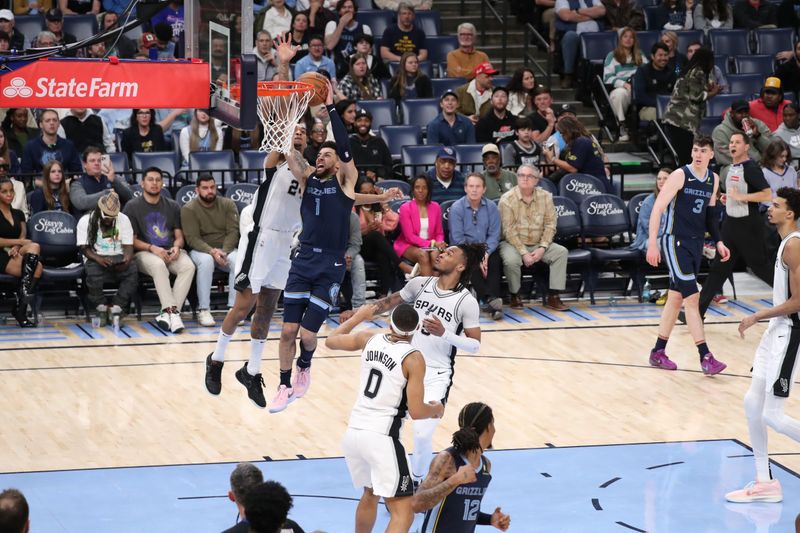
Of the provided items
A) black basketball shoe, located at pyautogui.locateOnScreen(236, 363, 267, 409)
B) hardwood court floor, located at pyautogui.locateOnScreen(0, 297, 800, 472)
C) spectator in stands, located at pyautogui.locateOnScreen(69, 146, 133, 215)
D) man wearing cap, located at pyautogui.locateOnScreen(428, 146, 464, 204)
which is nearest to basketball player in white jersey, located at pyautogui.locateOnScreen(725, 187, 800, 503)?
hardwood court floor, located at pyautogui.locateOnScreen(0, 297, 800, 472)

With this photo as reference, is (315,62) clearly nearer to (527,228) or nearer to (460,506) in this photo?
(527,228)

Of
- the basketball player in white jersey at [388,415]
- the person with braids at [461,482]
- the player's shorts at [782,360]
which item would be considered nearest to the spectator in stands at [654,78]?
the player's shorts at [782,360]

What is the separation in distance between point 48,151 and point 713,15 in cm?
1009

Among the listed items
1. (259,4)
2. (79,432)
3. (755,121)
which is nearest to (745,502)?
(79,432)

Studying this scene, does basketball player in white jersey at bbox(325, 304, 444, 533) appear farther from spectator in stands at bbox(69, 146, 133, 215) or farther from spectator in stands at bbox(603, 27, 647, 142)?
spectator in stands at bbox(603, 27, 647, 142)

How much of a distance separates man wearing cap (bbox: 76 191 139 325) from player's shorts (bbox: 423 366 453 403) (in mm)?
5684

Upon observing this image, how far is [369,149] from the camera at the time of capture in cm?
→ 1546

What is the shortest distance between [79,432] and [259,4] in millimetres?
8883

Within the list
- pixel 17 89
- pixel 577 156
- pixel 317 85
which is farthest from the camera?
pixel 577 156

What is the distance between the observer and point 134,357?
1284cm

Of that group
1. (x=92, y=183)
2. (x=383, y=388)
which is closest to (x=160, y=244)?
(x=92, y=183)

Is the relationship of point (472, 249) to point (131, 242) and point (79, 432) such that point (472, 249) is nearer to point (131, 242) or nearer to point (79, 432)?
point (79, 432)

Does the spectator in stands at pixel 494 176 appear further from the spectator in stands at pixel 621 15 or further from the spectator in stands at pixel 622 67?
the spectator in stands at pixel 621 15

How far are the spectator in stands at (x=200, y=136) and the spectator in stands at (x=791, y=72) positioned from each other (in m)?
8.18
